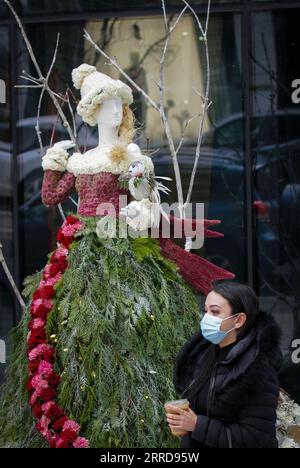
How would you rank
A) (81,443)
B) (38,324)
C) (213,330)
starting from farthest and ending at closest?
(38,324)
(81,443)
(213,330)

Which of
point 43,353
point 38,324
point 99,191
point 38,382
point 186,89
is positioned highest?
point 186,89

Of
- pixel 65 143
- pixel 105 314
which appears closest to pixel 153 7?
pixel 65 143

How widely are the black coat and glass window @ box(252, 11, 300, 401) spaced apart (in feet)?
11.1

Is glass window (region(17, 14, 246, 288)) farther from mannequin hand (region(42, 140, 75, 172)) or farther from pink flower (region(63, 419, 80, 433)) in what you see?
pink flower (region(63, 419, 80, 433))

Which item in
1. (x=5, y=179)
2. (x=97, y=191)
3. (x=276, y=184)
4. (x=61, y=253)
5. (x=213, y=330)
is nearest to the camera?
(x=213, y=330)

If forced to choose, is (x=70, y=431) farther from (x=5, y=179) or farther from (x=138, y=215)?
(x=5, y=179)

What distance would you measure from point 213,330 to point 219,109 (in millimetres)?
3647

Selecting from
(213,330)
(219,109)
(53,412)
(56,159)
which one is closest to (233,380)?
(213,330)

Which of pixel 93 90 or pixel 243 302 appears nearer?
pixel 243 302

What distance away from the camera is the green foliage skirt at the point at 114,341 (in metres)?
4.30

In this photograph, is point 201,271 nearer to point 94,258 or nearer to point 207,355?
point 94,258

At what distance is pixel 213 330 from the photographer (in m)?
3.51

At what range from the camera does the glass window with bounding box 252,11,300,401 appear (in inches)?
268
